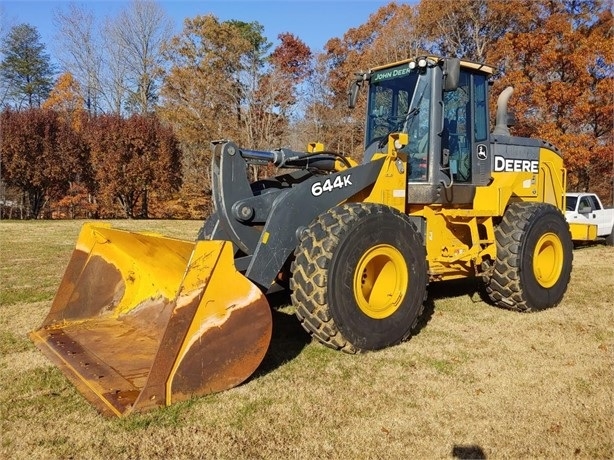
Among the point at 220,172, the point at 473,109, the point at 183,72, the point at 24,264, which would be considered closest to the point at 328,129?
the point at 183,72

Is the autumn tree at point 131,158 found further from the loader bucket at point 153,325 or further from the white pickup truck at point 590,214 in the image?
the loader bucket at point 153,325

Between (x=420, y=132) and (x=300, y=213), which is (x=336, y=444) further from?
(x=420, y=132)

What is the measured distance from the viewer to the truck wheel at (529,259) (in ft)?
19.3

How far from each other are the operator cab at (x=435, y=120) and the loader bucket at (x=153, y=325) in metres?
2.55

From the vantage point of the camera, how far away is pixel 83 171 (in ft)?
75.0

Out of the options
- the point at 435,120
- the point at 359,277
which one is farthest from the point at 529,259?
the point at 359,277

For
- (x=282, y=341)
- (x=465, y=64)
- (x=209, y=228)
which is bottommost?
(x=282, y=341)

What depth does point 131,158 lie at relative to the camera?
22750 mm

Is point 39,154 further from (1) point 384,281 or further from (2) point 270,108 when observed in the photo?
(1) point 384,281

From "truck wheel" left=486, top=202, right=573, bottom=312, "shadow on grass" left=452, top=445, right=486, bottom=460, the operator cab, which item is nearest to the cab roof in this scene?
the operator cab

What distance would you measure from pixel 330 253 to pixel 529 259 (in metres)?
2.90

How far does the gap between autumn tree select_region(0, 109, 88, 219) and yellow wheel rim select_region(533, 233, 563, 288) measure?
20.4 meters

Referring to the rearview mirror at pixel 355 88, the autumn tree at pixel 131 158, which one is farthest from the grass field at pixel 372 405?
the autumn tree at pixel 131 158

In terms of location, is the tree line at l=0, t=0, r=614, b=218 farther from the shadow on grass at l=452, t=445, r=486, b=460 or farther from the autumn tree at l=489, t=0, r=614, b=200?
the shadow on grass at l=452, t=445, r=486, b=460
